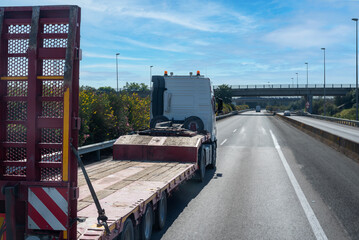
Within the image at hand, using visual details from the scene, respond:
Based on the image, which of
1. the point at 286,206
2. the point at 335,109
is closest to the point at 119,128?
the point at 286,206

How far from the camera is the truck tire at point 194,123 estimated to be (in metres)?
11.9

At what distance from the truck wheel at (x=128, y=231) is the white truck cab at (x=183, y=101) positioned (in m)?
7.20

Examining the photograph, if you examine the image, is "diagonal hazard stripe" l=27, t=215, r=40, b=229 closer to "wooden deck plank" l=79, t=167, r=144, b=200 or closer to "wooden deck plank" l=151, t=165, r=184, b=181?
"wooden deck plank" l=79, t=167, r=144, b=200

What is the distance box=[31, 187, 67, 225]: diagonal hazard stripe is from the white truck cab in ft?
27.9

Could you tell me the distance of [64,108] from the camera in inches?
143

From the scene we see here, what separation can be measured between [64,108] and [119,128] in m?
13.9

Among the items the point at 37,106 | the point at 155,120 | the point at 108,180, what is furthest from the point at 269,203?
the point at 37,106

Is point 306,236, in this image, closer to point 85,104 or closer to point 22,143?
point 22,143

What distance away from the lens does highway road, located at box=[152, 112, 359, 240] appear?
636cm

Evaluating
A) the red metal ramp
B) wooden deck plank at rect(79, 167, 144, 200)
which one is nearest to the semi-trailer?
wooden deck plank at rect(79, 167, 144, 200)

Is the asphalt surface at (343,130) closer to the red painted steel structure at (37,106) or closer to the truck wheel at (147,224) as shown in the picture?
the truck wheel at (147,224)

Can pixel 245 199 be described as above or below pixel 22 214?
below

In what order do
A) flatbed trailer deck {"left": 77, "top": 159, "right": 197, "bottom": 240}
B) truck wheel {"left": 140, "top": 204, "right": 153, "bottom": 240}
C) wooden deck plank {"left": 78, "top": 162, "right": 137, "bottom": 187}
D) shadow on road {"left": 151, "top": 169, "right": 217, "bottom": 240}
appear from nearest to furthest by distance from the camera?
flatbed trailer deck {"left": 77, "top": 159, "right": 197, "bottom": 240} → truck wheel {"left": 140, "top": 204, "right": 153, "bottom": 240} → shadow on road {"left": 151, "top": 169, "right": 217, "bottom": 240} → wooden deck plank {"left": 78, "top": 162, "right": 137, "bottom": 187}

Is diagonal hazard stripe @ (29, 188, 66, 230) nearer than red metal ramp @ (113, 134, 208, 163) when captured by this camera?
Yes
